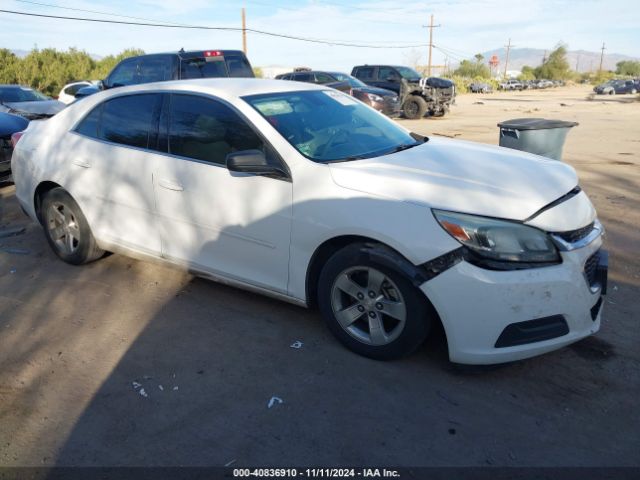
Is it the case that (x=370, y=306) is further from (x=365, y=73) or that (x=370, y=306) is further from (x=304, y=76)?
(x=365, y=73)

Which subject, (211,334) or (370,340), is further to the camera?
(211,334)

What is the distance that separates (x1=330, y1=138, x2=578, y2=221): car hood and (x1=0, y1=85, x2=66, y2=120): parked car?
11423mm

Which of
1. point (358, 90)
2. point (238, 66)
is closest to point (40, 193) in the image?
point (238, 66)

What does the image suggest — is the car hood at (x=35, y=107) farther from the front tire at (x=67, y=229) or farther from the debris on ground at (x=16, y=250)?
the front tire at (x=67, y=229)

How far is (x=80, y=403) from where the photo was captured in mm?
2932

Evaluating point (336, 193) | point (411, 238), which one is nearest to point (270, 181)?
point (336, 193)

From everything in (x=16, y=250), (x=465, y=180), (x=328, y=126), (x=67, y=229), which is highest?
(x=328, y=126)

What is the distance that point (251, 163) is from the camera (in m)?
3.28

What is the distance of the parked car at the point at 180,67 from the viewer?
10.2 metres

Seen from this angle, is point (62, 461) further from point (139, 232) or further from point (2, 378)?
point (139, 232)

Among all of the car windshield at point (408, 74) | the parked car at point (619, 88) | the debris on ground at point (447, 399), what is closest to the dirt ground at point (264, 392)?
the debris on ground at point (447, 399)

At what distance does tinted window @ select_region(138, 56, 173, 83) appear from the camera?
10.3 meters

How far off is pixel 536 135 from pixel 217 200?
3745mm

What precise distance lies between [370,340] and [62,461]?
174 cm
